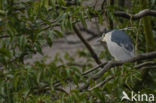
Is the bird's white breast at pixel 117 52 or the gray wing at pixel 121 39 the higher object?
the gray wing at pixel 121 39

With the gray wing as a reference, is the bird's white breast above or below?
below

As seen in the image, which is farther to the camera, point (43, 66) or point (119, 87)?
point (43, 66)

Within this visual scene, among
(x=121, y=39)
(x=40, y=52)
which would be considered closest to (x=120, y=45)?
(x=121, y=39)

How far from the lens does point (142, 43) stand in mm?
2639

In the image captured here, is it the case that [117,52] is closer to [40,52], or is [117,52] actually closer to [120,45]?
[120,45]

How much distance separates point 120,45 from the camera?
1.70 metres

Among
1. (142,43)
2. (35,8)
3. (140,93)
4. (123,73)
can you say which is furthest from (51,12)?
(142,43)

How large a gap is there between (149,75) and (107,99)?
801mm

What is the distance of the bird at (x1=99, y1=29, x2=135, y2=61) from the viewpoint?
1.69 metres

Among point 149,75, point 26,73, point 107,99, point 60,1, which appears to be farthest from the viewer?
point 149,75

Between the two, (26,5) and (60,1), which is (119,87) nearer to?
(60,1)

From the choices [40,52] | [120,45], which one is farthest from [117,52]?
[40,52]

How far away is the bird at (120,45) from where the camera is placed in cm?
169

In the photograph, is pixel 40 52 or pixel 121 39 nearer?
pixel 121 39
